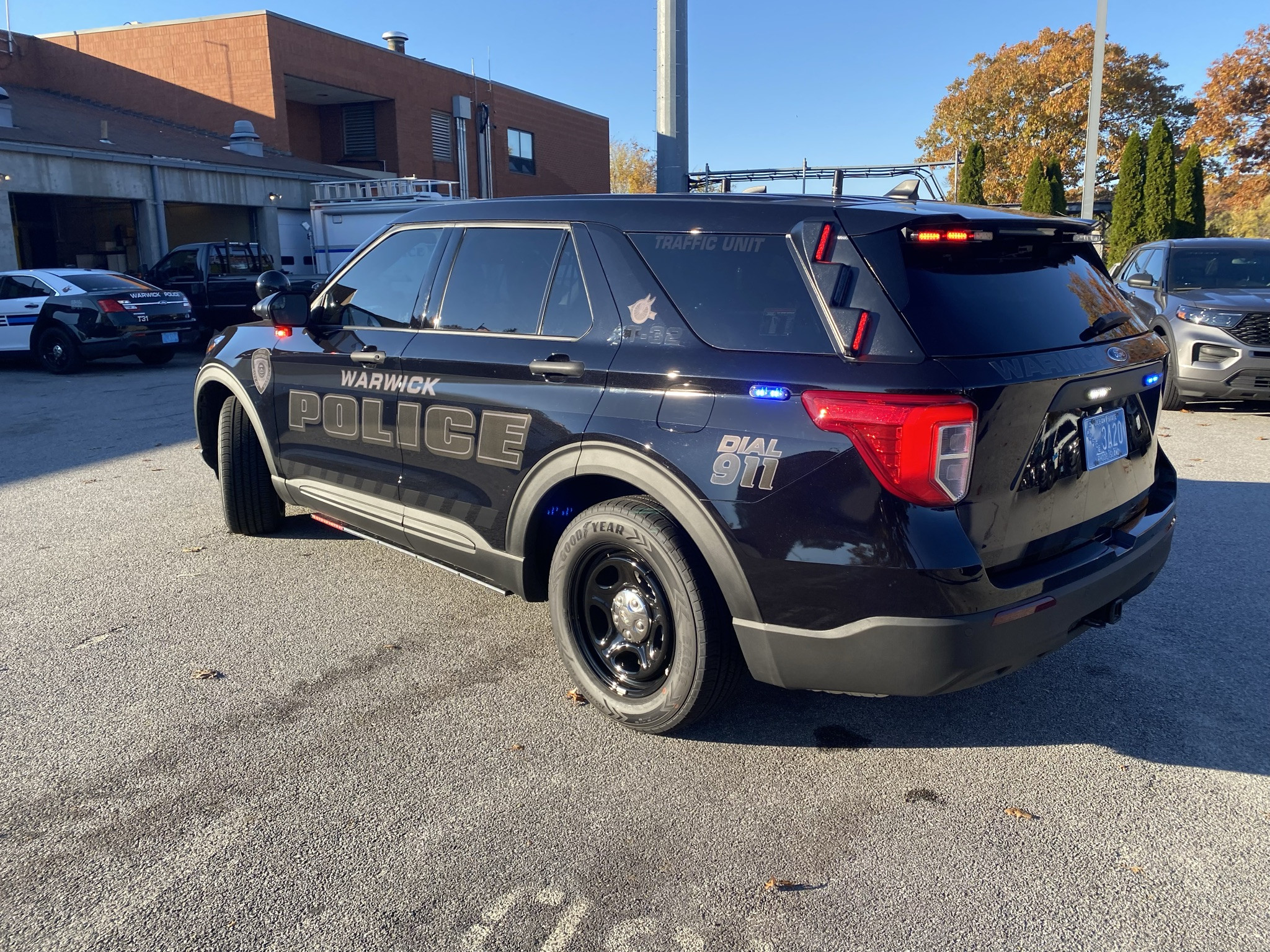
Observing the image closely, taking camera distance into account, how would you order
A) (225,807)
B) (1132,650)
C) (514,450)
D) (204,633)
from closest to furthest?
(225,807), (514,450), (1132,650), (204,633)

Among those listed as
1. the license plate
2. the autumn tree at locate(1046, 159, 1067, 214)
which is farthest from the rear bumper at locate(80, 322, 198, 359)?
the autumn tree at locate(1046, 159, 1067, 214)

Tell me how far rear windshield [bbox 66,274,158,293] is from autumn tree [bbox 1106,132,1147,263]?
21.4m

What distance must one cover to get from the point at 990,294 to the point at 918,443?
2.07 feet

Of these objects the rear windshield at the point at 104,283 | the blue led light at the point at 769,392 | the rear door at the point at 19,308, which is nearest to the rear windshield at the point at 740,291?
the blue led light at the point at 769,392

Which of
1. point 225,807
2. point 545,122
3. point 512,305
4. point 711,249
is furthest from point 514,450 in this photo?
point 545,122

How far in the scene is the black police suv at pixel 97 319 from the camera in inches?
559

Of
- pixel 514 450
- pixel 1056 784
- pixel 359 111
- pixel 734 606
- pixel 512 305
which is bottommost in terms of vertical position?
pixel 1056 784

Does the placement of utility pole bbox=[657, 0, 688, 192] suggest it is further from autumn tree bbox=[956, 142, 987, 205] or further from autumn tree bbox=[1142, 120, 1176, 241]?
autumn tree bbox=[956, 142, 987, 205]

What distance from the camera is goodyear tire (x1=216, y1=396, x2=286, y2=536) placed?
537 cm

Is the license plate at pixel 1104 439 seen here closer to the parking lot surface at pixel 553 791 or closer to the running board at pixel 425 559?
the parking lot surface at pixel 553 791

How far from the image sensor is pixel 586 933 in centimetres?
240

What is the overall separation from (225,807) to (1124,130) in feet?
167

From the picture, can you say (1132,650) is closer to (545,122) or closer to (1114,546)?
(1114,546)

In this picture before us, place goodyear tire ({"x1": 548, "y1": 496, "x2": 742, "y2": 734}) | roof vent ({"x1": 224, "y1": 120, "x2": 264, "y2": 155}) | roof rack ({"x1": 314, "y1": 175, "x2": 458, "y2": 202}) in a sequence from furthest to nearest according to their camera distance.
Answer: roof vent ({"x1": 224, "y1": 120, "x2": 264, "y2": 155}) < roof rack ({"x1": 314, "y1": 175, "x2": 458, "y2": 202}) < goodyear tire ({"x1": 548, "y1": 496, "x2": 742, "y2": 734})
